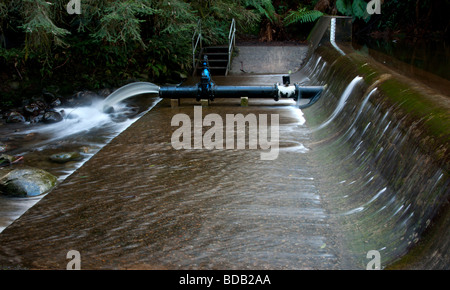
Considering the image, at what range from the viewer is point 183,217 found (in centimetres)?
514

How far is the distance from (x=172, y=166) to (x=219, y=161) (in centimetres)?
70

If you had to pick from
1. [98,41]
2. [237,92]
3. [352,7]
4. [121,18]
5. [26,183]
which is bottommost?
[26,183]

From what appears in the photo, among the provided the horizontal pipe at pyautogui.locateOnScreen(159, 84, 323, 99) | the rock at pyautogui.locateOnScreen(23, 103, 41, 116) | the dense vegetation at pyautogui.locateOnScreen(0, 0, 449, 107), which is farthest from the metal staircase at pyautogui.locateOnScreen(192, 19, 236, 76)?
the rock at pyautogui.locateOnScreen(23, 103, 41, 116)

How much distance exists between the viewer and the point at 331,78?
1082 centimetres

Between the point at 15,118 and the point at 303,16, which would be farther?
the point at 303,16

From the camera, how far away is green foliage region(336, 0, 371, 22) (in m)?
22.8

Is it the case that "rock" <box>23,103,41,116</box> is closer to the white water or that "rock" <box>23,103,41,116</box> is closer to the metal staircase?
the white water

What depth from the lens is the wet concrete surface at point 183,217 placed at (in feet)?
14.2

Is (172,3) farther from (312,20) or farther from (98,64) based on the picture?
(312,20)

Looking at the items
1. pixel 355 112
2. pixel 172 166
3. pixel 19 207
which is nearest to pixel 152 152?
pixel 172 166

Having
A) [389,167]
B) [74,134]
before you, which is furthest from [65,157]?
[389,167]

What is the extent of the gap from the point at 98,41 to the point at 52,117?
3322mm

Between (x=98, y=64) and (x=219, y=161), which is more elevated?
(x=98, y=64)

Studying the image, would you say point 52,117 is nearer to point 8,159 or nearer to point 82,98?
point 82,98
